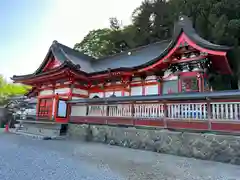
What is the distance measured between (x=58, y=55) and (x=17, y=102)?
741 centimetres

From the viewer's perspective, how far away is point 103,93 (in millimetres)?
11961

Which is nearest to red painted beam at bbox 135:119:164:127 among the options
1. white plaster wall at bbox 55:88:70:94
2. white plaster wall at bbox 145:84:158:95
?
white plaster wall at bbox 145:84:158:95

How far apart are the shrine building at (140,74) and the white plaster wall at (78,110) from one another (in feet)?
0.18

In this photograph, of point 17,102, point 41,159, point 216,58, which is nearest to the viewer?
point 41,159

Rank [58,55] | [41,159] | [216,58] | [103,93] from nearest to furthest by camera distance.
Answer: [41,159] < [216,58] < [103,93] < [58,55]

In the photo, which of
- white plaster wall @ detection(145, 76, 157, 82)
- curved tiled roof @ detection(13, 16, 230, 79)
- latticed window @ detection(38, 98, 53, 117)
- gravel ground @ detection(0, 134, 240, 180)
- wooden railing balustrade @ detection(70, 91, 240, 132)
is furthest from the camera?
latticed window @ detection(38, 98, 53, 117)

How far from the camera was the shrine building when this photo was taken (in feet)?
27.3

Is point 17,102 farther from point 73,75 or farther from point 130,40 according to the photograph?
point 130,40

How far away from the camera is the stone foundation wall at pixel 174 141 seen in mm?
5555

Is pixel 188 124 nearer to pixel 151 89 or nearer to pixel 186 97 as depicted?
pixel 186 97

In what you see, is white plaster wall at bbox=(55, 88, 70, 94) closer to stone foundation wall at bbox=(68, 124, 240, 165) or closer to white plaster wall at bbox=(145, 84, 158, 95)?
stone foundation wall at bbox=(68, 124, 240, 165)

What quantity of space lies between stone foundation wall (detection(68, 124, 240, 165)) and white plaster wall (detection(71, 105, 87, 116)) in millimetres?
1051

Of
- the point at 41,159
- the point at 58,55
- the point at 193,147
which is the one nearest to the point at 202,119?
the point at 193,147

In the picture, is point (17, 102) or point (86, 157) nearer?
point (86, 157)
